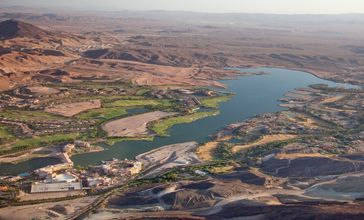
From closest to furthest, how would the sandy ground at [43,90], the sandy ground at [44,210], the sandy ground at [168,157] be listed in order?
1. the sandy ground at [44,210]
2. the sandy ground at [168,157]
3. the sandy ground at [43,90]

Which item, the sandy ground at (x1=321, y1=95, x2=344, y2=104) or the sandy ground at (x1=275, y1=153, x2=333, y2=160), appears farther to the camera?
the sandy ground at (x1=321, y1=95, x2=344, y2=104)

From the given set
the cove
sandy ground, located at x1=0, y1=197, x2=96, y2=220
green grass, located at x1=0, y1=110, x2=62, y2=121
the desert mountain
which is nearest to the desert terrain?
sandy ground, located at x1=0, y1=197, x2=96, y2=220

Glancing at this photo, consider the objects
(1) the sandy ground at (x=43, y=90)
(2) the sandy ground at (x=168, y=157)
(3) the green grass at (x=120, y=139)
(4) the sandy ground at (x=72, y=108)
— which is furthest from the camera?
(1) the sandy ground at (x=43, y=90)

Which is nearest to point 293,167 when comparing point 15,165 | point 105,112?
point 15,165

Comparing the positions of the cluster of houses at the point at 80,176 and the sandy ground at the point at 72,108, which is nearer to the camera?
the cluster of houses at the point at 80,176

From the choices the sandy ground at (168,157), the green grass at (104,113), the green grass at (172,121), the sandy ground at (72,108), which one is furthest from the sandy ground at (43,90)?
the sandy ground at (168,157)

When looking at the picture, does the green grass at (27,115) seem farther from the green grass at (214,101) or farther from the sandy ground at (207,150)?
the green grass at (214,101)

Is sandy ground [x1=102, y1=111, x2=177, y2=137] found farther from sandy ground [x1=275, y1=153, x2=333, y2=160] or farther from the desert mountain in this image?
the desert mountain
